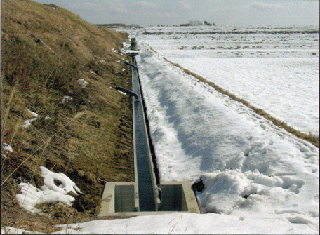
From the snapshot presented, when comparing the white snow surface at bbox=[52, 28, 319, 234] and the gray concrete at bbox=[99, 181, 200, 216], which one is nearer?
the white snow surface at bbox=[52, 28, 319, 234]

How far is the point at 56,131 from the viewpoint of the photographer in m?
6.76

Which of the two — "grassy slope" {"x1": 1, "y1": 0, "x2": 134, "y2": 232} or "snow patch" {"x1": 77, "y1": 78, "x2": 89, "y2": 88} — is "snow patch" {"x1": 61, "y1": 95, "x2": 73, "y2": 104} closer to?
"grassy slope" {"x1": 1, "y1": 0, "x2": 134, "y2": 232}

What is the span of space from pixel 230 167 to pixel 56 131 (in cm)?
408

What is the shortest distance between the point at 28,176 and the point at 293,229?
398 cm

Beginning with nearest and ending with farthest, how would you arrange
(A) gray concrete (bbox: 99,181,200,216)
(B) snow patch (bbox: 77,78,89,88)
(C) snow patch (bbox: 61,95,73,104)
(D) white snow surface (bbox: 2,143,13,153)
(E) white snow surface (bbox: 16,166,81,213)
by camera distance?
1. (E) white snow surface (bbox: 16,166,81,213)
2. (D) white snow surface (bbox: 2,143,13,153)
3. (A) gray concrete (bbox: 99,181,200,216)
4. (C) snow patch (bbox: 61,95,73,104)
5. (B) snow patch (bbox: 77,78,89,88)

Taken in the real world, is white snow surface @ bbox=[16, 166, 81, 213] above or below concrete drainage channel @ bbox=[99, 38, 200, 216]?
above

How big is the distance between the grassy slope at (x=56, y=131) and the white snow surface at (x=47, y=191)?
5.1 inches

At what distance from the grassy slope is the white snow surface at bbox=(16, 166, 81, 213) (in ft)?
0.42

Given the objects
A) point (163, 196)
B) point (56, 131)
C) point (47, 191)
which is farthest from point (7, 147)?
point (163, 196)

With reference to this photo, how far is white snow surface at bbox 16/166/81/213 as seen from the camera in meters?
4.14

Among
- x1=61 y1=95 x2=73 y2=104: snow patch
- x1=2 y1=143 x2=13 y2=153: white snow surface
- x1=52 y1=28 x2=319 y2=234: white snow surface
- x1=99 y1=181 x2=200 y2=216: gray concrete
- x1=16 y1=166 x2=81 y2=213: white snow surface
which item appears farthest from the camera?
x1=61 y1=95 x2=73 y2=104: snow patch

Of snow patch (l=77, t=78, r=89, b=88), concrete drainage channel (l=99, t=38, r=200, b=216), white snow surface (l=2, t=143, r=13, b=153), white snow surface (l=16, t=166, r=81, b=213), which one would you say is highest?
snow patch (l=77, t=78, r=89, b=88)

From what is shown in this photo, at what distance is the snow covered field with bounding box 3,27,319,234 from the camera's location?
3457 millimetres

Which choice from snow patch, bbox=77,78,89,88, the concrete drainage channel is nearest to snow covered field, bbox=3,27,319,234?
the concrete drainage channel
